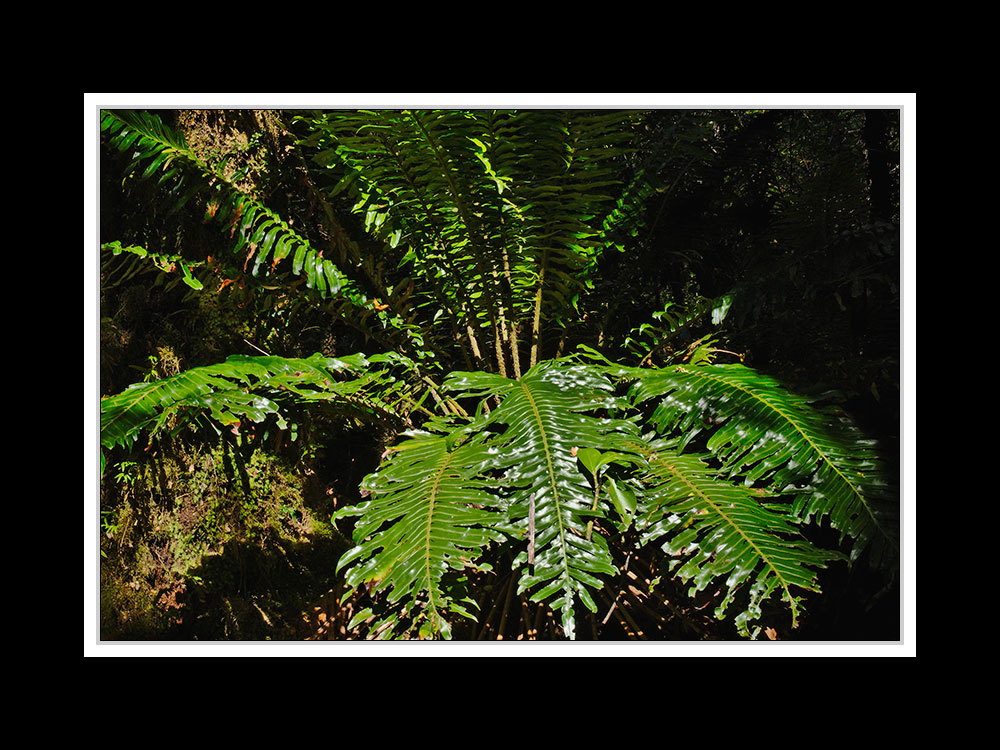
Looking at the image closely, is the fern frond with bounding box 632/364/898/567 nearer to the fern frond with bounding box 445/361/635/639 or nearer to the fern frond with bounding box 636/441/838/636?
the fern frond with bounding box 636/441/838/636

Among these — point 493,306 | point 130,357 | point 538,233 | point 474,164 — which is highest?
point 474,164

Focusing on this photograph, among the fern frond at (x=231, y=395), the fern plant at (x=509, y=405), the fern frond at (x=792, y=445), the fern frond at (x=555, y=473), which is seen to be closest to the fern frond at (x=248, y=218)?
the fern plant at (x=509, y=405)

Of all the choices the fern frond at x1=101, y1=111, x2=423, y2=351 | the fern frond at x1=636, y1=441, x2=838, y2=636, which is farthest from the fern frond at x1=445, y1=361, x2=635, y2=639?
the fern frond at x1=101, y1=111, x2=423, y2=351

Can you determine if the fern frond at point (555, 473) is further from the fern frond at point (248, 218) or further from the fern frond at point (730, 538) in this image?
the fern frond at point (248, 218)

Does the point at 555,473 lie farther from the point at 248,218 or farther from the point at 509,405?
the point at 248,218

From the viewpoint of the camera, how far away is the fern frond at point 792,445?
1.03 metres

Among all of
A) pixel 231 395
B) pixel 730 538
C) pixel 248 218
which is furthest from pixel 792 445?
pixel 248 218

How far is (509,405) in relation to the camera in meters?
1.07

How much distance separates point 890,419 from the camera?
1.50 metres

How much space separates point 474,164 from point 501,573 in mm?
935

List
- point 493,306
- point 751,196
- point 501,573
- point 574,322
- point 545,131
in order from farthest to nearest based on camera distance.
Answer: point 751,196 < point 574,322 < point 493,306 < point 501,573 < point 545,131
